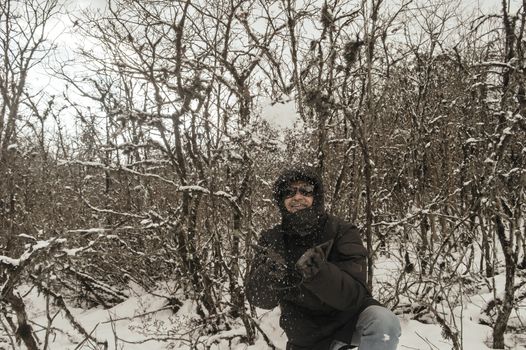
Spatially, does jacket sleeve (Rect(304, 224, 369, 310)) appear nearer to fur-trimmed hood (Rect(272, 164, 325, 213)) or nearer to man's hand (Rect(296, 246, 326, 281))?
man's hand (Rect(296, 246, 326, 281))

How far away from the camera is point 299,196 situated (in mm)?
2475

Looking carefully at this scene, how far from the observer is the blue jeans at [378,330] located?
204cm

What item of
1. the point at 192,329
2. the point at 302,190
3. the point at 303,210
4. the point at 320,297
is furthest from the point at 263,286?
the point at 192,329

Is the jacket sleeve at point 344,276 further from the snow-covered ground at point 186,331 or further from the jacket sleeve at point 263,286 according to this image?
the snow-covered ground at point 186,331

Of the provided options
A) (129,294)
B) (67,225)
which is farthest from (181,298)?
(67,225)

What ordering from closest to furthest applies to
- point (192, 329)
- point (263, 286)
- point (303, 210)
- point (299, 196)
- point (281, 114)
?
point (263, 286) < point (303, 210) < point (299, 196) < point (192, 329) < point (281, 114)

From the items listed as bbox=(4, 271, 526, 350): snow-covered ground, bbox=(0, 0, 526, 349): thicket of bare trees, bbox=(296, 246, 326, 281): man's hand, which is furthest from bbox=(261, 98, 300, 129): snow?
bbox=(296, 246, 326, 281): man's hand

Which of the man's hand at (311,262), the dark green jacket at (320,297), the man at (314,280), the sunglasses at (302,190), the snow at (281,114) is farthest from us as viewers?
the snow at (281,114)

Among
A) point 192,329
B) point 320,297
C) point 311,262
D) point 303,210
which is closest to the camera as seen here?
point 311,262

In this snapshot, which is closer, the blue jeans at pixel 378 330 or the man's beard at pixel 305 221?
the blue jeans at pixel 378 330

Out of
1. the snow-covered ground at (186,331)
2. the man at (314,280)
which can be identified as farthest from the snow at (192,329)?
the man at (314,280)

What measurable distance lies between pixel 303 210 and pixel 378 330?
707 mm

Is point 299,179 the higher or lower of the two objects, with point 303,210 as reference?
higher

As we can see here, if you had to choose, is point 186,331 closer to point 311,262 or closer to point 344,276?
point 344,276
